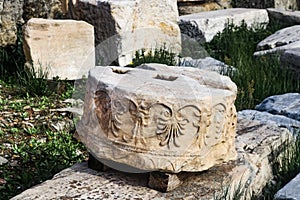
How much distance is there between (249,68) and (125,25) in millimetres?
1440

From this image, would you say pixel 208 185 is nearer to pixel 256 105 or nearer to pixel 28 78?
pixel 256 105

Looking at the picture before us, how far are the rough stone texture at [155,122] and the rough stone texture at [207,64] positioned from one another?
2684mm

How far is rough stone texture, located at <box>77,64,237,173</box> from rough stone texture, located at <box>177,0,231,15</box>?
592 cm

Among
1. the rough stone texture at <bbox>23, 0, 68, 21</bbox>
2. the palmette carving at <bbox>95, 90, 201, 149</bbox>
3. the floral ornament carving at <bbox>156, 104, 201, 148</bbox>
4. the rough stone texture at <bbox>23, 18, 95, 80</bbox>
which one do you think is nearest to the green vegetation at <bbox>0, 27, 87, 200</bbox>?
the rough stone texture at <bbox>23, 18, 95, 80</bbox>

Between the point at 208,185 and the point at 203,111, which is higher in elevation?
the point at 203,111

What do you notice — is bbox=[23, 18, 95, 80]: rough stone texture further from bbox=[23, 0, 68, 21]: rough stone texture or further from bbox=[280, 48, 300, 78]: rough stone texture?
bbox=[280, 48, 300, 78]: rough stone texture

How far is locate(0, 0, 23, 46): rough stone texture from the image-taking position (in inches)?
239

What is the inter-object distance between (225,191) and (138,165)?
532 millimetres

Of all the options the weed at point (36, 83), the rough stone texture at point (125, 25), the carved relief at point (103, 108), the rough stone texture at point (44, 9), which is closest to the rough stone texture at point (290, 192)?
the carved relief at point (103, 108)

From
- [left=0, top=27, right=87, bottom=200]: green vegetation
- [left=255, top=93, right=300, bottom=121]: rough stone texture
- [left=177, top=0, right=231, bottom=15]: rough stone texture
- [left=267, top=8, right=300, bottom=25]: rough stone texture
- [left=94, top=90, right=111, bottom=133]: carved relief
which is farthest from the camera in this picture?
[left=177, top=0, right=231, bottom=15]: rough stone texture

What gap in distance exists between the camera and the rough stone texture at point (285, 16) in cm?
838

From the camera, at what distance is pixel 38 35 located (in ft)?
18.1

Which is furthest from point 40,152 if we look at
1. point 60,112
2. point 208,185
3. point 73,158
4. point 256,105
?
point 256,105

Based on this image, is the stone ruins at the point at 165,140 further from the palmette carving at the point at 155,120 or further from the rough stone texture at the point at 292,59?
the rough stone texture at the point at 292,59
